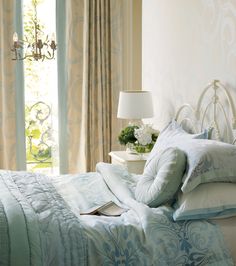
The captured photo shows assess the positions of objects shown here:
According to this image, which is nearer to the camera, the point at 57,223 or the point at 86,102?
the point at 57,223

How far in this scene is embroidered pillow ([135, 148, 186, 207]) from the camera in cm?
235

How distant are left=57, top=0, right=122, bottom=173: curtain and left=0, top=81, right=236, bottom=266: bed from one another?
2.31m

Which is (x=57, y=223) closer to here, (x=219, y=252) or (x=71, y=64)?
(x=219, y=252)

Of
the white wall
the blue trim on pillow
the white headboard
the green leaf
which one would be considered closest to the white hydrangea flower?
the white wall

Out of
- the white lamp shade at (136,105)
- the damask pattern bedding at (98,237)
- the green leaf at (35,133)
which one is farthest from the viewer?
the green leaf at (35,133)

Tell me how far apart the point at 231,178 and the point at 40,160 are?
10.1ft

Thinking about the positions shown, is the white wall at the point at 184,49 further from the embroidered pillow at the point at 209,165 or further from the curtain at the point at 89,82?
the curtain at the point at 89,82

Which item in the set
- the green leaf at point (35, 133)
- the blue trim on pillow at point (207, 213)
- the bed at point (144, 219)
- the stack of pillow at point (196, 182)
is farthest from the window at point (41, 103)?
the blue trim on pillow at point (207, 213)

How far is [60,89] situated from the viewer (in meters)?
5.00

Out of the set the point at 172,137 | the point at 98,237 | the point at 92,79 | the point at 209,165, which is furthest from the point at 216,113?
the point at 92,79

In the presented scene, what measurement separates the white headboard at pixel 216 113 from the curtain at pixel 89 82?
185 cm

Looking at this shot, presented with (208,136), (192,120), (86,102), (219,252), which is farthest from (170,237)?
(86,102)

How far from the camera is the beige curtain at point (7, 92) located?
→ 4695 millimetres

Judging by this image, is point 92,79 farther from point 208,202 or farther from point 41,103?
point 208,202
